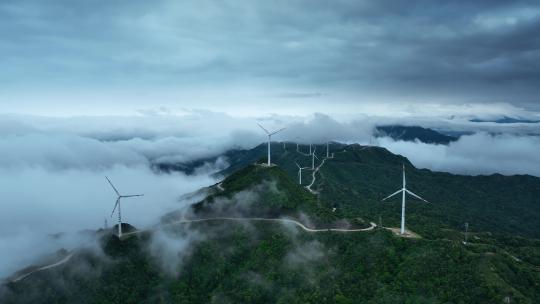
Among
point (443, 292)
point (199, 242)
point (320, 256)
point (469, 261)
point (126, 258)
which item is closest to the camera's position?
point (443, 292)

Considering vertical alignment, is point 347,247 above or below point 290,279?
above

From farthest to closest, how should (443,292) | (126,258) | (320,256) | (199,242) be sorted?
(199,242) < (126,258) < (320,256) < (443,292)

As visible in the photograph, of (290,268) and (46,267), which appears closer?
(46,267)

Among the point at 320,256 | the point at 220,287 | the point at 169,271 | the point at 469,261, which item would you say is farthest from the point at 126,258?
the point at 469,261

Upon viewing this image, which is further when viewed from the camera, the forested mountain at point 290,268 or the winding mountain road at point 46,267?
the winding mountain road at point 46,267

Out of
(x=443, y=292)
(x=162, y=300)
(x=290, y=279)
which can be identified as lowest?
(x=162, y=300)

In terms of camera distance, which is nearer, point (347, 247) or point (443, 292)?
point (443, 292)

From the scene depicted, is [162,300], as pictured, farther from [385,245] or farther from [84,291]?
[385,245]

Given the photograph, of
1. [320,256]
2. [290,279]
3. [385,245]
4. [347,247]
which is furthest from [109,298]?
[385,245]

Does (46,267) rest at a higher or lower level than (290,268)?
lower

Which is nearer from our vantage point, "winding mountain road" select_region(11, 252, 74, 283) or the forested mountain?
the forested mountain
